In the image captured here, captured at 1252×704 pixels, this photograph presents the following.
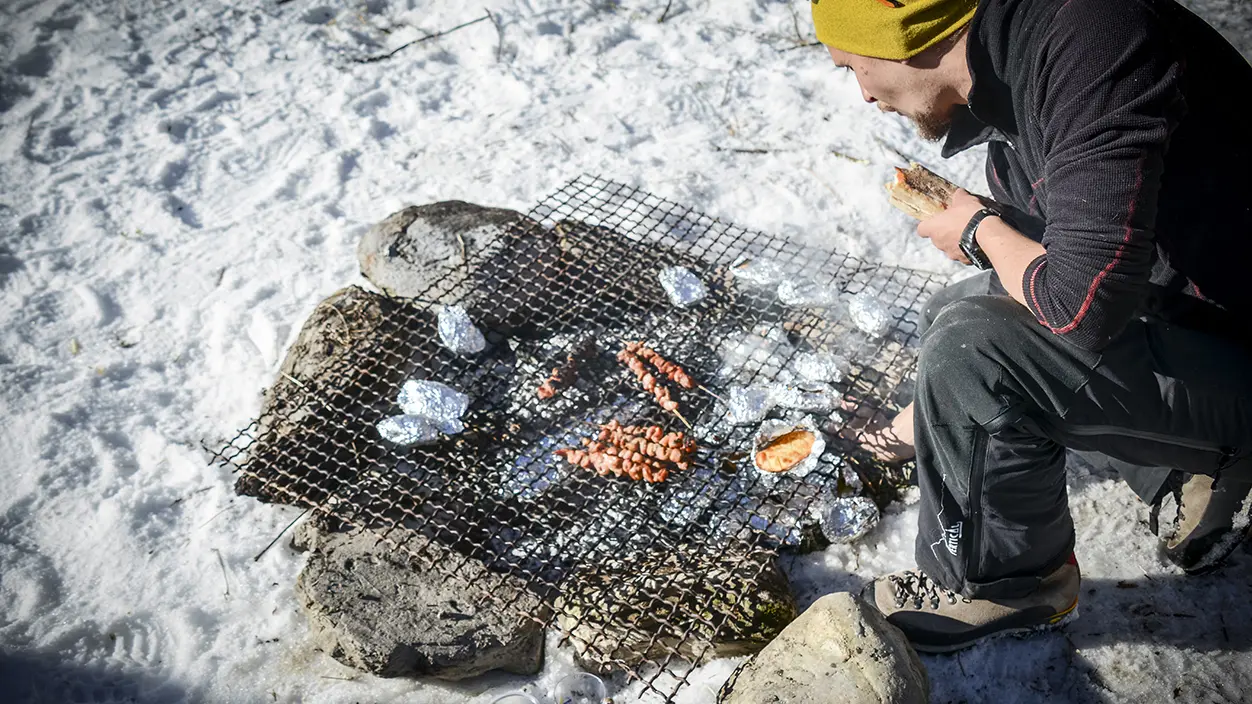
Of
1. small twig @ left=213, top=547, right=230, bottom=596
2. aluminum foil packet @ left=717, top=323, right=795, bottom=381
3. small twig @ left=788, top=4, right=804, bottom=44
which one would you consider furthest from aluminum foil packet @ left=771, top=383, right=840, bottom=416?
small twig @ left=788, top=4, right=804, bottom=44

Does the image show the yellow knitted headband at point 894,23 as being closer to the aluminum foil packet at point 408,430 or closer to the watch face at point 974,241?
the watch face at point 974,241

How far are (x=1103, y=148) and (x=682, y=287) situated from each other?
2104 millimetres

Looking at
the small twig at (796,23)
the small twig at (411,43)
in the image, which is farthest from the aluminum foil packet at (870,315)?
the small twig at (411,43)

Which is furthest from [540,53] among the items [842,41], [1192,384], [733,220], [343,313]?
[1192,384]

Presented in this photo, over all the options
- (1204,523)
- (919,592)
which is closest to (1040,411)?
(919,592)

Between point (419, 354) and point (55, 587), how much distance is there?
5.33ft

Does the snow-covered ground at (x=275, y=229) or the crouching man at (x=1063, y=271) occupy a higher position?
the crouching man at (x=1063, y=271)

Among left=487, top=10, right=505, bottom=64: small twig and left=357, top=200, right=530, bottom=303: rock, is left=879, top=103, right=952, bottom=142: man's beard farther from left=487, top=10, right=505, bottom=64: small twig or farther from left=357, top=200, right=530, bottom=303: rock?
left=487, top=10, right=505, bottom=64: small twig

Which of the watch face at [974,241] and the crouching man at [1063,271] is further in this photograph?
the watch face at [974,241]

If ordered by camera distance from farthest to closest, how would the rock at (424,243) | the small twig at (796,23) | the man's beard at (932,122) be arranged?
the small twig at (796,23) < the rock at (424,243) < the man's beard at (932,122)

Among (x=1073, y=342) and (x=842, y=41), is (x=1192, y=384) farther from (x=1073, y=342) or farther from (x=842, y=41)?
(x=842, y=41)

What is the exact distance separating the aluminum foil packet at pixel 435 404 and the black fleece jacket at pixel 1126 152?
2.18 m

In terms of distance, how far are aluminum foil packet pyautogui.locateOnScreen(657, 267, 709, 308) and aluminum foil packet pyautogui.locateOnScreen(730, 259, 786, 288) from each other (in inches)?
8.1

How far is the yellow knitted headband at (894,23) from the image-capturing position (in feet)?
7.25
